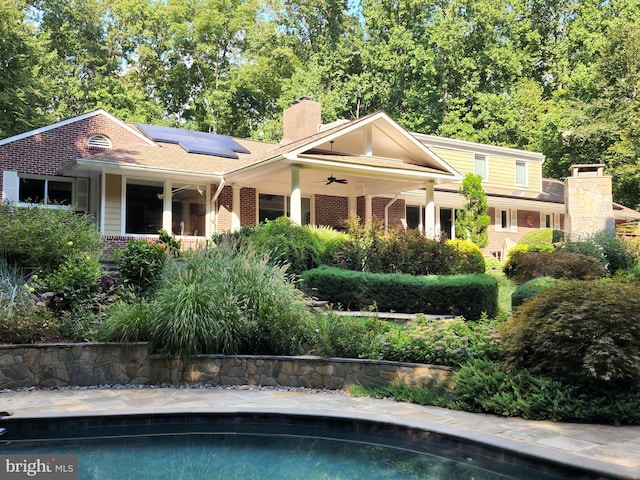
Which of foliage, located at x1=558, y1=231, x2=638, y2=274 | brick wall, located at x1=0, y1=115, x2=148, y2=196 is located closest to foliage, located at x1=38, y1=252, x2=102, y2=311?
brick wall, located at x1=0, y1=115, x2=148, y2=196

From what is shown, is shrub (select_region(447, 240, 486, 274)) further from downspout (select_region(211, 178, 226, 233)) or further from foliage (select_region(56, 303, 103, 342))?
foliage (select_region(56, 303, 103, 342))

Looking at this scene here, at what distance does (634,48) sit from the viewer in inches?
1021

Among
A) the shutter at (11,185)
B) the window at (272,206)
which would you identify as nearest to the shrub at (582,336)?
the window at (272,206)

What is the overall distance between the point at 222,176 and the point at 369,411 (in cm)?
1187

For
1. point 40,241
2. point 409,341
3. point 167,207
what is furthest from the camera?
point 167,207

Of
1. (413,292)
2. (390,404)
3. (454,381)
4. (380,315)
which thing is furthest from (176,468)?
(413,292)

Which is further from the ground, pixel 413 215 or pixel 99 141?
pixel 99 141

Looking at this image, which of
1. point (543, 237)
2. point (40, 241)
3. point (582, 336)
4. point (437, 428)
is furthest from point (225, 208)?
point (437, 428)

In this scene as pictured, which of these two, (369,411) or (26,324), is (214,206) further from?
(369,411)

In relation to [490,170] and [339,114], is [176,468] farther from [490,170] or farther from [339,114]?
[339,114]

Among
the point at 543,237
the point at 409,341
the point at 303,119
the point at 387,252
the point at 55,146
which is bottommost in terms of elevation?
the point at 409,341

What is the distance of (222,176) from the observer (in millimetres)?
16828

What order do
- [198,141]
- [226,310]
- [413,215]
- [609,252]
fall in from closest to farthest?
[226,310] < [609,252] < [198,141] < [413,215]

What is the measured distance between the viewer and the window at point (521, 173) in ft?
86.7
